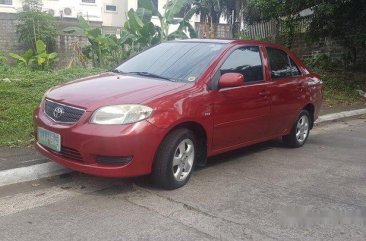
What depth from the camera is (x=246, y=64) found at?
586 cm

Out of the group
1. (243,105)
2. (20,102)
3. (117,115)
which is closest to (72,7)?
(20,102)

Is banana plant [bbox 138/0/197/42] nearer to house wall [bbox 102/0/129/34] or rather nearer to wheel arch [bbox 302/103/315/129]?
wheel arch [bbox 302/103/315/129]

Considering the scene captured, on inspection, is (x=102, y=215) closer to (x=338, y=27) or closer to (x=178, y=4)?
(x=178, y=4)

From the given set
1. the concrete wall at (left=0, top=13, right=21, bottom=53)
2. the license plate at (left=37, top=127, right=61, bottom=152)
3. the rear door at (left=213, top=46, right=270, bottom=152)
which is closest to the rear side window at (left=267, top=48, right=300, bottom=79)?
the rear door at (left=213, top=46, right=270, bottom=152)

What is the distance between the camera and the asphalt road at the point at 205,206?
3.84 m

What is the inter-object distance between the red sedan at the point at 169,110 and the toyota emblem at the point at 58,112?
0.4 inches

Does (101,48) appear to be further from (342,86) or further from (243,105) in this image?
(243,105)

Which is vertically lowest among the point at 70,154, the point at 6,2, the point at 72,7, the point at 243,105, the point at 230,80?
the point at 70,154

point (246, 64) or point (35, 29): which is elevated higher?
point (35, 29)

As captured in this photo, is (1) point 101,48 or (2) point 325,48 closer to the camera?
(1) point 101,48

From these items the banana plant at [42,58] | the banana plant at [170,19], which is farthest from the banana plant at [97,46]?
the banana plant at [170,19]

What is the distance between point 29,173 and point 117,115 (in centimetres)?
140

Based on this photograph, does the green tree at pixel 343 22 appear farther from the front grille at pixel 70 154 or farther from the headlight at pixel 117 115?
the front grille at pixel 70 154

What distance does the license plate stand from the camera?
4582 mm
